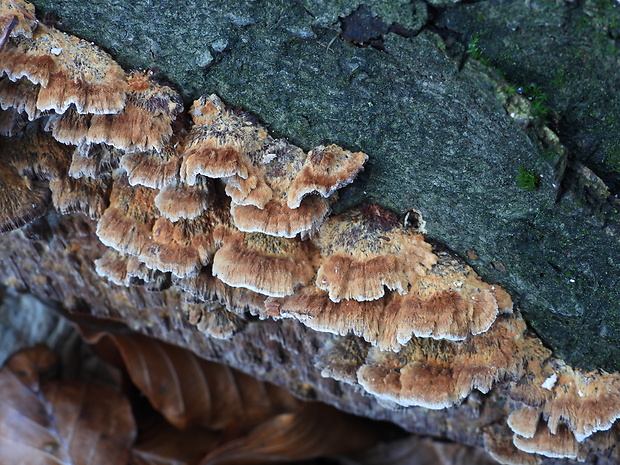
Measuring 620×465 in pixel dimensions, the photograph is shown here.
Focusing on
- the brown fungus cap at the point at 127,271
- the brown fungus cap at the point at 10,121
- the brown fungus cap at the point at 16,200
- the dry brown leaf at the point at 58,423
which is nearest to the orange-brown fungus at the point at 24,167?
the brown fungus cap at the point at 16,200

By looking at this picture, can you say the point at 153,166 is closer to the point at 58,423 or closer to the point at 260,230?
the point at 260,230

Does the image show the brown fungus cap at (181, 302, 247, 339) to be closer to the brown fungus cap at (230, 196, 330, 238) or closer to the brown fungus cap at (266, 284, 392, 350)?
the brown fungus cap at (266, 284, 392, 350)

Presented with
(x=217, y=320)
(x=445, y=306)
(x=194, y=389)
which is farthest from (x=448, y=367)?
(x=194, y=389)

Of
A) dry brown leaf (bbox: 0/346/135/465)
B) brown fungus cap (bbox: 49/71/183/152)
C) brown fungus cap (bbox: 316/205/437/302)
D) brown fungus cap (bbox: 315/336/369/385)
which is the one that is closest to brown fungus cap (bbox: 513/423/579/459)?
brown fungus cap (bbox: 315/336/369/385)

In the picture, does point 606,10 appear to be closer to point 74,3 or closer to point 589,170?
point 589,170

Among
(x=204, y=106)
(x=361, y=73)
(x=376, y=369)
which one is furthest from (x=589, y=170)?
(x=204, y=106)
